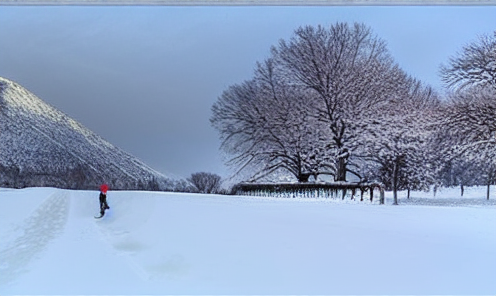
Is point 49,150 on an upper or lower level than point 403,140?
lower

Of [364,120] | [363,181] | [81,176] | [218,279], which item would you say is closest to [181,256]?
[218,279]

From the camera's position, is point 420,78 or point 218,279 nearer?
point 218,279

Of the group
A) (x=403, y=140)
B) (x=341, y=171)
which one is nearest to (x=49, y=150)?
(x=341, y=171)

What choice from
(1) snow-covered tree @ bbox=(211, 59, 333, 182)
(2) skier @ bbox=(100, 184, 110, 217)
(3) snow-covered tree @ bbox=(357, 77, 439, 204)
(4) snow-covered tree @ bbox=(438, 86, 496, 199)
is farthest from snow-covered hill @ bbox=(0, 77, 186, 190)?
(4) snow-covered tree @ bbox=(438, 86, 496, 199)

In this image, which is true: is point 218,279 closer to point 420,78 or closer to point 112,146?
point 112,146

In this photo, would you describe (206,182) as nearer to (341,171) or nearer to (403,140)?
(341,171)

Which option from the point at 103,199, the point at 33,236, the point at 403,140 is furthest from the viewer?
the point at 403,140
